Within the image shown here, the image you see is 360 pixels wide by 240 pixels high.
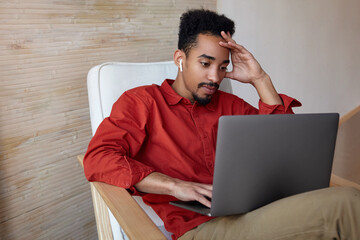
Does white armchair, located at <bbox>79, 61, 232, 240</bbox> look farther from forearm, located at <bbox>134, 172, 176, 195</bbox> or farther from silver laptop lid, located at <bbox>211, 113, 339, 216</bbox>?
silver laptop lid, located at <bbox>211, 113, 339, 216</bbox>

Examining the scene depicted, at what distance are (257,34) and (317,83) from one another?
75 centimetres

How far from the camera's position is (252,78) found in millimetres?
1747

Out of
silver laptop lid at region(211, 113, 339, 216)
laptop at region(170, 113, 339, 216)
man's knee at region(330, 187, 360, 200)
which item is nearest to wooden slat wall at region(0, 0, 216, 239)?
laptop at region(170, 113, 339, 216)

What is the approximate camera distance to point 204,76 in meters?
1.57

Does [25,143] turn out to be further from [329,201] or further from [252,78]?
[329,201]

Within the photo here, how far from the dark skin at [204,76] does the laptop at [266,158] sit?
0.25 ft

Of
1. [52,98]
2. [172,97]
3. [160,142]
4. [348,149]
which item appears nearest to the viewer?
[160,142]

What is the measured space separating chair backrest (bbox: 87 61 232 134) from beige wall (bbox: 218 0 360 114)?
0.99 m

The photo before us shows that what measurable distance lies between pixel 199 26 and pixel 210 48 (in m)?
0.12

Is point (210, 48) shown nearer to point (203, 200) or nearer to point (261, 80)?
point (261, 80)

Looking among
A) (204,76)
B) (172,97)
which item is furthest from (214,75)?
(172,97)

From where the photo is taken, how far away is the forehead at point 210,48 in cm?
156

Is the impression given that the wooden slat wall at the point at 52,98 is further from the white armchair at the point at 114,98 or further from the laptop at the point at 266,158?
the laptop at the point at 266,158

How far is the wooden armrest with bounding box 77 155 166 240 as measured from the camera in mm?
1068
